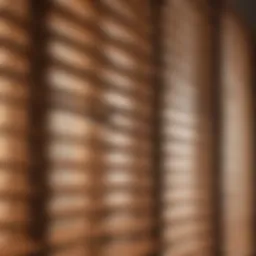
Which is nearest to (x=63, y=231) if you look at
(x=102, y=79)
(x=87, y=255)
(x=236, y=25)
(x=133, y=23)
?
(x=87, y=255)

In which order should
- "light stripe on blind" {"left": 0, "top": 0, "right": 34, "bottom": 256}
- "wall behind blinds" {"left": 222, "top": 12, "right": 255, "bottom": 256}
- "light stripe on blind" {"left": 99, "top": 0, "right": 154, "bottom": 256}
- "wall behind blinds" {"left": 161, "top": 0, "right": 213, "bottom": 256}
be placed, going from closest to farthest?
"light stripe on blind" {"left": 0, "top": 0, "right": 34, "bottom": 256} < "light stripe on blind" {"left": 99, "top": 0, "right": 154, "bottom": 256} < "wall behind blinds" {"left": 161, "top": 0, "right": 213, "bottom": 256} < "wall behind blinds" {"left": 222, "top": 12, "right": 255, "bottom": 256}

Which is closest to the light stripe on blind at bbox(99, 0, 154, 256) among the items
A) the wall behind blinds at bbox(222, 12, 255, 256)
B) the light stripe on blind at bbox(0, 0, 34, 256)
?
the light stripe on blind at bbox(0, 0, 34, 256)

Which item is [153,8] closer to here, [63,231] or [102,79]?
[102,79]

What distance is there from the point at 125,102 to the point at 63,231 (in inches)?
10.8

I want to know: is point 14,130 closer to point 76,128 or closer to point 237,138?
point 76,128

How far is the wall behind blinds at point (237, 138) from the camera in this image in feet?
4.86

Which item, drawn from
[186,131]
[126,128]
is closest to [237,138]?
[186,131]

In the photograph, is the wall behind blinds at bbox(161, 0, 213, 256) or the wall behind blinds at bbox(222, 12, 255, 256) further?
the wall behind blinds at bbox(222, 12, 255, 256)

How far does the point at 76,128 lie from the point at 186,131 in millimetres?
445

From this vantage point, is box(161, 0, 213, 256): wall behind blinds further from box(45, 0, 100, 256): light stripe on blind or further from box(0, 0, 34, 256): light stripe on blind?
box(0, 0, 34, 256): light stripe on blind

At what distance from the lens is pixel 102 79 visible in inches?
35.4

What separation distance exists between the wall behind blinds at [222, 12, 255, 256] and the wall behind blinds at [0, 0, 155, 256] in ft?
1.53

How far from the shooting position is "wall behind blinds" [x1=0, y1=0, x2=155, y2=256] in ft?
2.33

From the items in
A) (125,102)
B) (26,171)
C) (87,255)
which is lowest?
(87,255)
